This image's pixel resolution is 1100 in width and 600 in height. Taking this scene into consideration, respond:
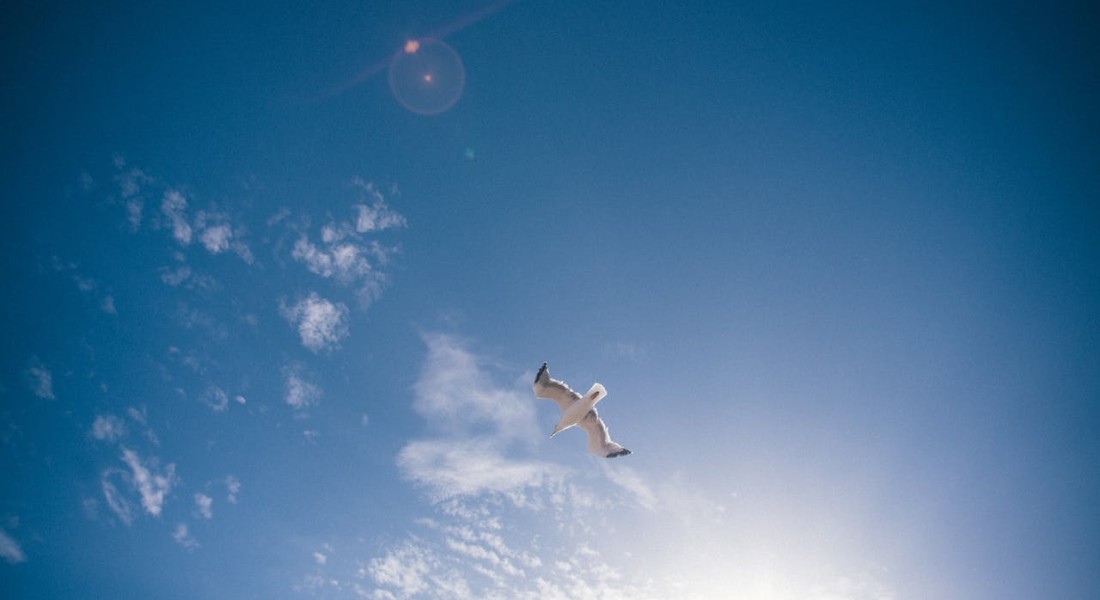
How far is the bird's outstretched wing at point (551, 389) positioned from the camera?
464 inches

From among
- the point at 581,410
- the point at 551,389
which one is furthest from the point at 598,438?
the point at 551,389

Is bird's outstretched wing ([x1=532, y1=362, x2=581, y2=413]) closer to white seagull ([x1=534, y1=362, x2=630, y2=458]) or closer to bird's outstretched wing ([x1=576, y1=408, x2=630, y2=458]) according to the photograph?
white seagull ([x1=534, y1=362, x2=630, y2=458])

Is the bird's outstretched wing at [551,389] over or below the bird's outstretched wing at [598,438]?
over

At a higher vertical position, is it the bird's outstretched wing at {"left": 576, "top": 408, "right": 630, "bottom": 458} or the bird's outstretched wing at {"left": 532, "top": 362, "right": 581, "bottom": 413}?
the bird's outstretched wing at {"left": 532, "top": 362, "right": 581, "bottom": 413}

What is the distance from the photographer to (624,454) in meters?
12.8

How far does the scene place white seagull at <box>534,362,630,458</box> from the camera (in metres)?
11.7

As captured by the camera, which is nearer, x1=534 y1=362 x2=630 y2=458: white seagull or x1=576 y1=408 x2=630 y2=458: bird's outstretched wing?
x1=534 y1=362 x2=630 y2=458: white seagull

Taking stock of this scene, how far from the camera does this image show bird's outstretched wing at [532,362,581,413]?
11.8 meters

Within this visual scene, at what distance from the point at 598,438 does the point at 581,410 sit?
5.65 feet

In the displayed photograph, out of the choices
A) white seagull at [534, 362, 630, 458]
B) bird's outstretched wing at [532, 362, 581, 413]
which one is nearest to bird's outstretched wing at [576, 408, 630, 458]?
white seagull at [534, 362, 630, 458]

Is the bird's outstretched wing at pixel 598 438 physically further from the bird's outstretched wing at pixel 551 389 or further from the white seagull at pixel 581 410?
the bird's outstretched wing at pixel 551 389

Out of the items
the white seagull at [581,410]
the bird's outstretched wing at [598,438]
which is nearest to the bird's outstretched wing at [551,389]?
the white seagull at [581,410]

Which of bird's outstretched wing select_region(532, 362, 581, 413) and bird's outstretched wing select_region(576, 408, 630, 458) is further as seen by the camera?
bird's outstretched wing select_region(576, 408, 630, 458)

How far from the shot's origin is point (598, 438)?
12.9m
